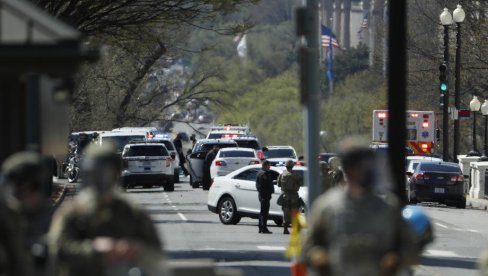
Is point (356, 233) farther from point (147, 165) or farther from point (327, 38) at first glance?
point (327, 38)

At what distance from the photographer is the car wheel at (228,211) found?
32438mm

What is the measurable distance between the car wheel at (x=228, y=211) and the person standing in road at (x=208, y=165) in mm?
14811

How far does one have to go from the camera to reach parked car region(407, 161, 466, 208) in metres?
42.7

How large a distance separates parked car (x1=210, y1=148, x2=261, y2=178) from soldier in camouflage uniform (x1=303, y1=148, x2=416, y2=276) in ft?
116

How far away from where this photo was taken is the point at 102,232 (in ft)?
30.0

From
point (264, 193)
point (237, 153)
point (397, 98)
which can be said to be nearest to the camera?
point (397, 98)

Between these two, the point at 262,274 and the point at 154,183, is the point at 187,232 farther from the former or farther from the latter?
the point at 154,183

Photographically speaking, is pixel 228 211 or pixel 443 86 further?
pixel 443 86

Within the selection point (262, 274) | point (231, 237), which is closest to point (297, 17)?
point (262, 274)

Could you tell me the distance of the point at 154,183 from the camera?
47844mm

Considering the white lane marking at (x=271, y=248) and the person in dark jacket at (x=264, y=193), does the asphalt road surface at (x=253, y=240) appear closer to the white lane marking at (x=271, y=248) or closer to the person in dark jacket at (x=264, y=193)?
the white lane marking at (x=271, y=248)

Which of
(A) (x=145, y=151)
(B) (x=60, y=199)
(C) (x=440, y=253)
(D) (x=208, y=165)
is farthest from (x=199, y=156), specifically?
(C) (x=440, y=253)

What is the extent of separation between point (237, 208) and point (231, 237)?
4017 millimetres

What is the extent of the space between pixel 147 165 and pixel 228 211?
14.5m
